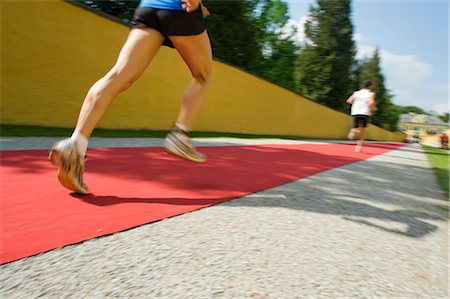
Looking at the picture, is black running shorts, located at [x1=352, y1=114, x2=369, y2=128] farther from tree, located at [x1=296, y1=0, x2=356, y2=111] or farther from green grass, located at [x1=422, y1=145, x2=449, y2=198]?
tree, located at [x1=296, y1=0, x2=356, y2=111]

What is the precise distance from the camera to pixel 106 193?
200 centimetres

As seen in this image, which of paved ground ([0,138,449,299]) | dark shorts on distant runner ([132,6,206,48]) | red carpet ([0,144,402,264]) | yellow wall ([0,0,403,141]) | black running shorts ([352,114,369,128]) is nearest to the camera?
paved ground ([0,138,449,299])

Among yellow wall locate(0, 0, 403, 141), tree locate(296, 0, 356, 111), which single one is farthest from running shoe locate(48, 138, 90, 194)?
tree locate(296, 0, 356, 111)

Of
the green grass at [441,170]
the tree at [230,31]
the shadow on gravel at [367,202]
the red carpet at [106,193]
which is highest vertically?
the tree at [230,31]

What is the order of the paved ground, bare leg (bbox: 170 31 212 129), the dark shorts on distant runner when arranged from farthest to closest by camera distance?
bare leg (bbox: 170 31 212 129) → the dark shorts on distant runner → the paved ground

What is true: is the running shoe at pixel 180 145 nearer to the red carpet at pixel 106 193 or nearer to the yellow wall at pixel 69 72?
the red carpet at pixel 106 193

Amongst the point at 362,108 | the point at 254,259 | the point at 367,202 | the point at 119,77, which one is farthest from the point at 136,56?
the point at 362,108

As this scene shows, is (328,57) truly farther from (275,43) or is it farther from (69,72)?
(69,72)

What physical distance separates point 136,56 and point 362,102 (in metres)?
7.30

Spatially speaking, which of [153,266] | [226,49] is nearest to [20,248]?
[153,266]

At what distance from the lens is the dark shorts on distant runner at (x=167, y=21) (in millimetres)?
1847

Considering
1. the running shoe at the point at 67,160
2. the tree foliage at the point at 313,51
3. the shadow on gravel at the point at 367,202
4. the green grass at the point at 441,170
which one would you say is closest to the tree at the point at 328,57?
the tree foliage at the point at 313,51

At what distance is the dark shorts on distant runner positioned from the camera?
72.7 inches

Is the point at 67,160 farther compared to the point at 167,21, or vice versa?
the point at 167,21
